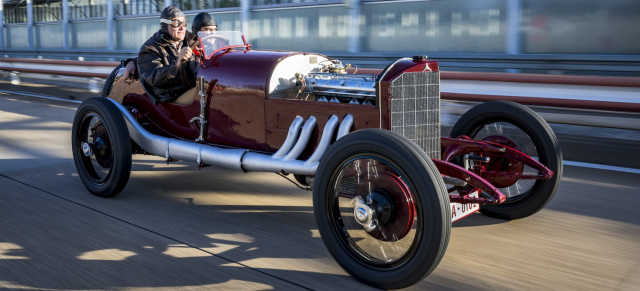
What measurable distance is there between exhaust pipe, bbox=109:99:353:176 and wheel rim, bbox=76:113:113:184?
207 millimetres

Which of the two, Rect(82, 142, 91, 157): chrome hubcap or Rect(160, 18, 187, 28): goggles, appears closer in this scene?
Rect(82, 142, 91, 157): chrome hubcap

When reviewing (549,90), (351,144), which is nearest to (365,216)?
(351,144)

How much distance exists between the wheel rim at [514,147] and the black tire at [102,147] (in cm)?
264

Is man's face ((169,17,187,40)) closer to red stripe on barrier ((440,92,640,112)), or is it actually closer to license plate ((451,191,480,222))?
license plate ((451,191,480,222))

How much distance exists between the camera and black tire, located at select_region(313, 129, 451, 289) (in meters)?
2.98

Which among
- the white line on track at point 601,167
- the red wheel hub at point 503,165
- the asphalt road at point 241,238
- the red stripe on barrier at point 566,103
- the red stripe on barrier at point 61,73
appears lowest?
the asphalt road at point 241,238

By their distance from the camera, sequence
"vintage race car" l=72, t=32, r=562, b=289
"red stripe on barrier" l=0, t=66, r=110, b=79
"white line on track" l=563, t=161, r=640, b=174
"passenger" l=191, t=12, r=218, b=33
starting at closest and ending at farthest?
1. "vintage race car" l=72, t=32, r=562, b=289
2. "passenger" l=191, t=12, r=218, b=33
3. "white line on track" l=563, t=161, r=640, b=174
4. "red stripe on barrier" l=0, t=66, r=110, b=79

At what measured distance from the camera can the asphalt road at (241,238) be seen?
10.8 ft

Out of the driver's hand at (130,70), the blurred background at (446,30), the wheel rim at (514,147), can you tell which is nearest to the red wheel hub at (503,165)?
the wheel rim at (514,147)

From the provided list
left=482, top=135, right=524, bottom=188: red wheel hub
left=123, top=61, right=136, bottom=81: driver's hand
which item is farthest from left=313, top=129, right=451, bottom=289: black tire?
left=123, top=61, right=136, bottom=81: driver's hand

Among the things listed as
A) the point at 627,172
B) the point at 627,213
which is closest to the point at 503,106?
the point at 627,213

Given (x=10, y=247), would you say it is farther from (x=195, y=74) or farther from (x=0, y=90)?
(x=0, y=90)

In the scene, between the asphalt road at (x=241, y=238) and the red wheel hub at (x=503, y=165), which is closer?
the asphalt road at (x=241, y=238)

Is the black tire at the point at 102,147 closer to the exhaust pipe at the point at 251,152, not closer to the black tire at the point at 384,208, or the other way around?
the exhaust pipe at the point at 251,152
